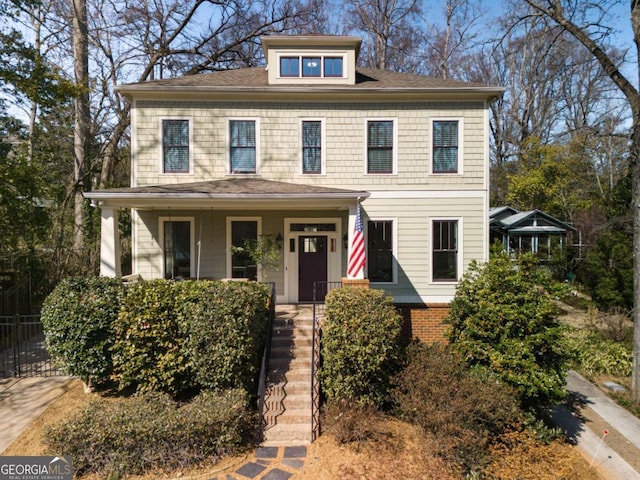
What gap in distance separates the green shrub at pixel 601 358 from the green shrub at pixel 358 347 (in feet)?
17.6

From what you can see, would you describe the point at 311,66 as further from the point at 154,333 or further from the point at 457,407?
the point at 457,407

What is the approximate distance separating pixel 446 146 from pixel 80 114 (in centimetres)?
1480

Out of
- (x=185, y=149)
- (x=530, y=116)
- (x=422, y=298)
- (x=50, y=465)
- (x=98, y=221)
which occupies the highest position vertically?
(x=530, y=116)

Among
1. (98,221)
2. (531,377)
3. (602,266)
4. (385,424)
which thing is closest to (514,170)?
(602,266)

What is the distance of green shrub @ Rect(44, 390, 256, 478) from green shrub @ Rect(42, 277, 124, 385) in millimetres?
959

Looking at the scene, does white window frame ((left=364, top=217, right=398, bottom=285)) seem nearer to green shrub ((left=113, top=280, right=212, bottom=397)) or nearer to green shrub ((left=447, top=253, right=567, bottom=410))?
green shrub ((left=447, top=253, right=567, bottom=410))

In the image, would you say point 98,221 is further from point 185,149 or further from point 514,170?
point 514,170

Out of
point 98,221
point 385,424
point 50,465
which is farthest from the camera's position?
point 98,221

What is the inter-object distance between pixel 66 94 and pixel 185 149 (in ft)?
12.1

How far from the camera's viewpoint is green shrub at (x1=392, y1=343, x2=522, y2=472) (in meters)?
5.48

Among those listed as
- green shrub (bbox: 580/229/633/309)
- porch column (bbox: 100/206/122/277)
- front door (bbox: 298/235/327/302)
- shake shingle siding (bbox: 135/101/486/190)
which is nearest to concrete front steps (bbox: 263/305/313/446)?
front door (bbox: 298/235/327/302)

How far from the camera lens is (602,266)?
13227 millimetres

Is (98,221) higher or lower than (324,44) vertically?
lower

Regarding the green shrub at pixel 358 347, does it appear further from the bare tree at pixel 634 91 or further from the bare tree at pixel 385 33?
the bare tree at pixel 385 33
